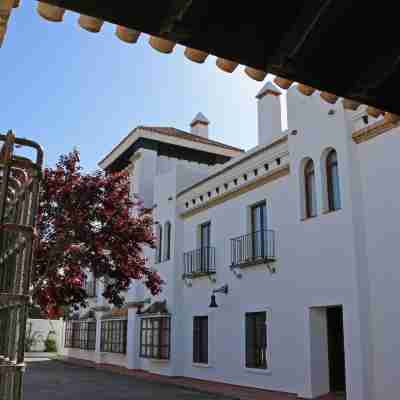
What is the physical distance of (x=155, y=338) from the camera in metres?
21.5

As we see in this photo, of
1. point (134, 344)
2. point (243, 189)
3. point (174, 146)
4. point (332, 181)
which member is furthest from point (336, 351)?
point (174, 146)

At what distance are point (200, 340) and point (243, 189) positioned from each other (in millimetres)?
5675

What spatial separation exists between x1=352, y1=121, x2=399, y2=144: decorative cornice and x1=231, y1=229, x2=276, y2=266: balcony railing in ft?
14.0

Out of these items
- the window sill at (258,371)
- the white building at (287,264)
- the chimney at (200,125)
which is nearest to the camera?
the white building at (287,264)

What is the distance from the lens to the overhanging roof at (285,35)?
3.01 meters

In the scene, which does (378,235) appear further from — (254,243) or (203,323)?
(203,323)

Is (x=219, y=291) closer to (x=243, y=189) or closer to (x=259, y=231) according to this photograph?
(x=259, y=231)

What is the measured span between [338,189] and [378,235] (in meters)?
1.83

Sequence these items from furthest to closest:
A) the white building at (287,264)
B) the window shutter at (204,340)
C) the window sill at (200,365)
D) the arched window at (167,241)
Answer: the arched window at (167,241) → the window shutter at (204,340) → the window sill at (200,365) → the white building at (287,264)

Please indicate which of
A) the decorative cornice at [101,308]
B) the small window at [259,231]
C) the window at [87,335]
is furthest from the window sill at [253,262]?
the window at [87,335]

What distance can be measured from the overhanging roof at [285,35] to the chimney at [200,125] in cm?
2625

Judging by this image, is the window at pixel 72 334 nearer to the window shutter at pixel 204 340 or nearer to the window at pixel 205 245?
the window shutter at pixel 204 340

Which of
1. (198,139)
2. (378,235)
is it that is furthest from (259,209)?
(198,139)

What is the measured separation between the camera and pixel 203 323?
760 inches
